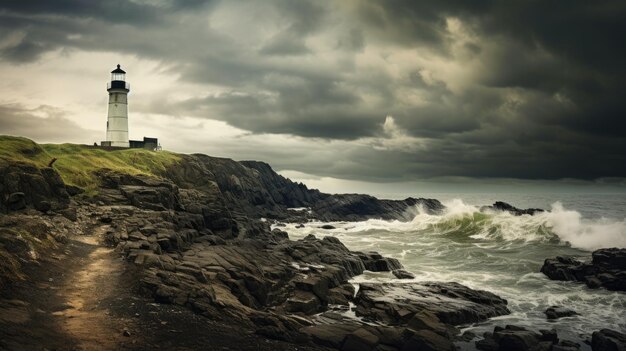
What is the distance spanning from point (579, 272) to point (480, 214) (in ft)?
130

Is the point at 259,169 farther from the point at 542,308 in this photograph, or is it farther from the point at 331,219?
the point at 542,308

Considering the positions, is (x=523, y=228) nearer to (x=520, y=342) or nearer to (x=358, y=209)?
(x=520, y=342)

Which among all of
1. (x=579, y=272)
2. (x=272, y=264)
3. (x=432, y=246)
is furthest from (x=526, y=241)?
(x=272, y=264)

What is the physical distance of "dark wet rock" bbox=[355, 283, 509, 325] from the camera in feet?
76.1

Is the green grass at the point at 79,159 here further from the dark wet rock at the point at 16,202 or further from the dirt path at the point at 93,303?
the dirt path at the point at 93,303

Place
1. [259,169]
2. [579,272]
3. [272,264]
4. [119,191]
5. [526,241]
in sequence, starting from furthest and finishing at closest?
1. [259,169]
2. [526,241]
3. [119,191]
4. [579,272]
5. [272,264]

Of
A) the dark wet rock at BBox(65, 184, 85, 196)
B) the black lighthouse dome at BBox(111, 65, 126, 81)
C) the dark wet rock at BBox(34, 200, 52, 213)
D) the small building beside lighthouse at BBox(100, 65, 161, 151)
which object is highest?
the black lighthouse dome at BBox(111, 65, 126, 81)

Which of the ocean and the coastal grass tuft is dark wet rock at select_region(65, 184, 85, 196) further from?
the ocean

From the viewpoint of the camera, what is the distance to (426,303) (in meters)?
24.9

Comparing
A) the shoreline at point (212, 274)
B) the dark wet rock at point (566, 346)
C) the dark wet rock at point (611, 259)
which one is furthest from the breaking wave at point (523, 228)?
the dark wet rock at point (566, 346)

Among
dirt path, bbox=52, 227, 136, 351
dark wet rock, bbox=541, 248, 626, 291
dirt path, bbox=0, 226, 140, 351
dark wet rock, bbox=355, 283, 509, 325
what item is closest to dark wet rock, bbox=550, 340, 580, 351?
dark wet rock, bbox=355, 283, 509, 325

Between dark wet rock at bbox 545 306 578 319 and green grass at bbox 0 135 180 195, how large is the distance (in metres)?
40.1

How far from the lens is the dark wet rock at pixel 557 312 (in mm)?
24978

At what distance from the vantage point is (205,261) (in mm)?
26141
